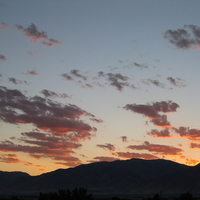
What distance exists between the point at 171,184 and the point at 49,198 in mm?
143593

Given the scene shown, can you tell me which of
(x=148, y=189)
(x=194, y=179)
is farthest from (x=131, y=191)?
(x=194, y=179)

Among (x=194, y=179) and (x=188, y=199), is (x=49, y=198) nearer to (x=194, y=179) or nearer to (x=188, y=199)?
(x=188, y=199)

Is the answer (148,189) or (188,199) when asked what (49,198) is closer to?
(188,199)

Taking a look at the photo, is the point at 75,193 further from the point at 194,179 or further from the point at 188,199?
the point at 194,179

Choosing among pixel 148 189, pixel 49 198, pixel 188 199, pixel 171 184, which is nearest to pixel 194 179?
pixel 171 184

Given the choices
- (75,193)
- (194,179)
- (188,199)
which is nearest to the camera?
(75,193)

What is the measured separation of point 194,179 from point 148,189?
2745cm

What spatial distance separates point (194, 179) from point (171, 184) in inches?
535

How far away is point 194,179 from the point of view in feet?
627

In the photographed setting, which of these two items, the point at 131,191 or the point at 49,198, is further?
the point at 131,191

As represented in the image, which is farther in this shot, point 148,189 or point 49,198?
point 148,189

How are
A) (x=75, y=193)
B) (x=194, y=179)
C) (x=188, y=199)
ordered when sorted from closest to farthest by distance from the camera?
(x=75, y=193), (x=188, y=199), (x=194, y=179)

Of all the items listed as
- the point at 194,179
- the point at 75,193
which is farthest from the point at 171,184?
the point at 75,193

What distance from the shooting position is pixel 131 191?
198125 mm
